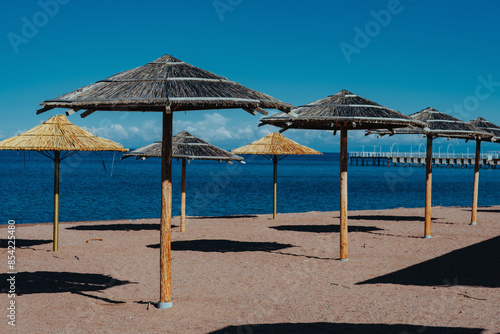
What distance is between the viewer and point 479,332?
5.97 m

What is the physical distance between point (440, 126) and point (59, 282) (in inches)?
380

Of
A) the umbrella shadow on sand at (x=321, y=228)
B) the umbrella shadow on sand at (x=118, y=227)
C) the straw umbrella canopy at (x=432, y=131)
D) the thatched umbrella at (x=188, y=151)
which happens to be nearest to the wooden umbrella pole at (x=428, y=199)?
the straw umbrella canopy at (x=432, y=131)

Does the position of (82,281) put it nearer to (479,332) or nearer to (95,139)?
(95,139)

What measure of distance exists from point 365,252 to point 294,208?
22.3 metres

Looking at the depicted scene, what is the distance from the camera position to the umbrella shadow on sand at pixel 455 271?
8.63m

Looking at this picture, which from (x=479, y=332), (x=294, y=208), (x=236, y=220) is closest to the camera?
(x=479, y=332)

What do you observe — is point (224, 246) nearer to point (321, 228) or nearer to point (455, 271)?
point (321, 228)

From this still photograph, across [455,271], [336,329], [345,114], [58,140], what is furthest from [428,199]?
[58,140]

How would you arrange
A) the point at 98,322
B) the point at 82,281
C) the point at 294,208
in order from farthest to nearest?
1. the point at 294,208
2. the point at 82,281
3. the point at 98,322

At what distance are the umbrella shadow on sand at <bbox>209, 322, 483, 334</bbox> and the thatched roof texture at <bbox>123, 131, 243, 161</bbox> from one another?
25.7 ft

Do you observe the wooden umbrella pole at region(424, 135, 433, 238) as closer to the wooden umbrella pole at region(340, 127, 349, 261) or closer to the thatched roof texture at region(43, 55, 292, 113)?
the wooden umbrella pole at region(340, 127, 349, 261)

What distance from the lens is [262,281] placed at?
28.8 ft

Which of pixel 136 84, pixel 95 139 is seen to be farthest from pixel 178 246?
pixel 136 84

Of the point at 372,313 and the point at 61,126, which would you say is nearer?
the point at 372,313
